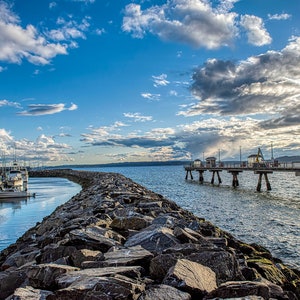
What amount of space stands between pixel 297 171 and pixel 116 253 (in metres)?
33.8

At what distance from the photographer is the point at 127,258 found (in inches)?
201

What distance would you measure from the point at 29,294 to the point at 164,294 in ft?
5.12

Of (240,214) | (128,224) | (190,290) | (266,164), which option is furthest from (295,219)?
(266,164)

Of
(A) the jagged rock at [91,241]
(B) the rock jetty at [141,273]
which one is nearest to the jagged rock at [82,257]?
(B) the rock jetty at [141,273]

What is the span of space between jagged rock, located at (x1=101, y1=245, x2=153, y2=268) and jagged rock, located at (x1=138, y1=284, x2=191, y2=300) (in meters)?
1.02

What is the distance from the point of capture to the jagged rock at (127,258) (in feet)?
16.0

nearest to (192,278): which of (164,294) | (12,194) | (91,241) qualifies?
(164,294)

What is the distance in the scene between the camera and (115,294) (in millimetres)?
3674

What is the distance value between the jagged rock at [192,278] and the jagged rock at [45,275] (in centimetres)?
147

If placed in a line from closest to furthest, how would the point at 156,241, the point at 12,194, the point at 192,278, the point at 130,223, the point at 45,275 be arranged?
1. the point at 192,278
2. the point at 45,275
3. the point at 156,241
4. the point at 130,223
5. the point at 12,194

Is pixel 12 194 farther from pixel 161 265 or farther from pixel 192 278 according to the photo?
pixel 192 278

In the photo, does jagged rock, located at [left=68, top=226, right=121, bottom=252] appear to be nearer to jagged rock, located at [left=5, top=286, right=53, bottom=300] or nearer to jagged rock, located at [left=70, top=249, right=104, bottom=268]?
jagged rock, located at [left=70, top=249, right=104, bottom=268]

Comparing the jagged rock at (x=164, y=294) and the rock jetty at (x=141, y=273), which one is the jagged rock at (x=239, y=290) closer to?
the rock jetty at (x=141, y=273)

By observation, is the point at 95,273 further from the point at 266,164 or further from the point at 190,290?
the point at 266,164
